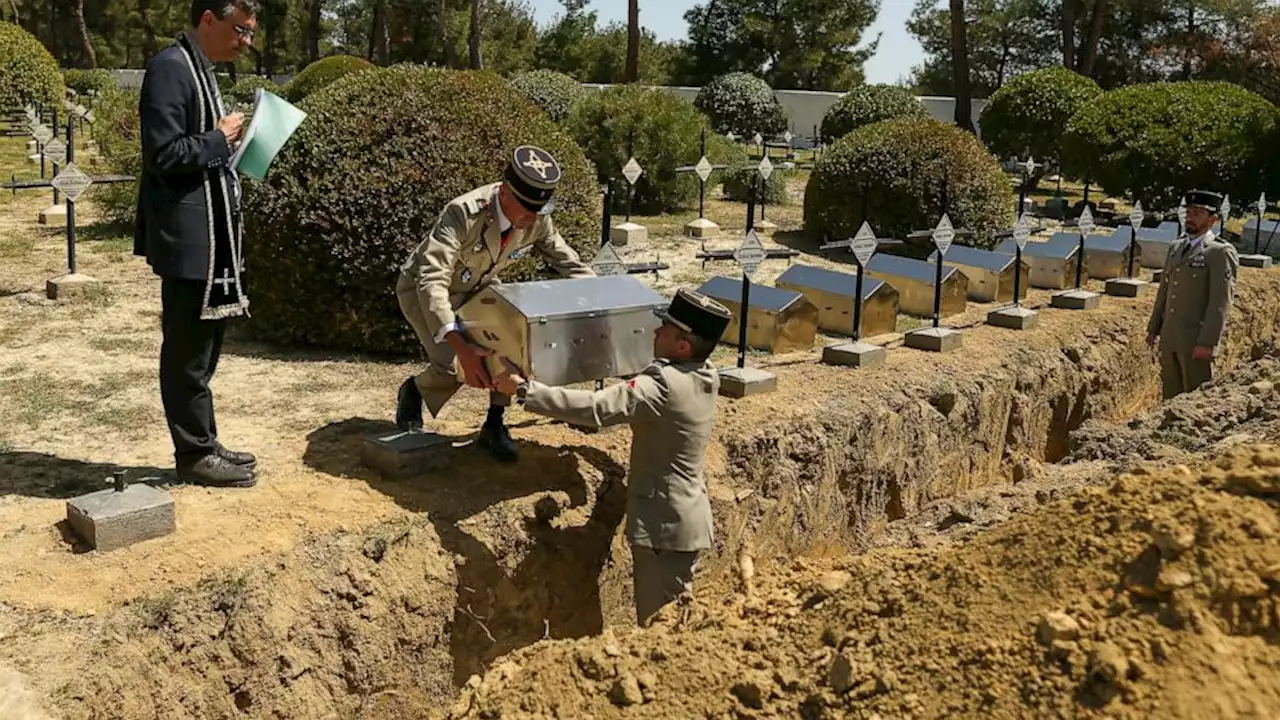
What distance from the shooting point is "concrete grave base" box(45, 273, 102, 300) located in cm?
866

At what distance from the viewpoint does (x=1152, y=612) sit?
292cm

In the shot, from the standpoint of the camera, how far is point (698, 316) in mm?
4391

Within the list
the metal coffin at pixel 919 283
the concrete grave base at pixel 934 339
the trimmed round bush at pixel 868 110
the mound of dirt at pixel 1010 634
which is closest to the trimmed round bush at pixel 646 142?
the metal coffin at pixel 919 283

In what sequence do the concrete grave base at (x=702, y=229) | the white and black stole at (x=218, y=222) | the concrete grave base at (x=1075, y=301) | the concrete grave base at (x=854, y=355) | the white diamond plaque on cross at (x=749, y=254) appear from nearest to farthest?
the white and black stole at (x=218, y=222), the white diamond plaque on cross at (x=749, y=254), the concrete grave base at (x=854, y=355), the concrete grave base at (x=1075, y=301), the concrete grave base at (x=702, y=229)

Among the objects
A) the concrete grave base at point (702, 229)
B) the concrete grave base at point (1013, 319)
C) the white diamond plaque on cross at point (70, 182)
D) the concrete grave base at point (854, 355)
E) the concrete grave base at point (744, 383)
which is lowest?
the concrete grave base at point (744, 383)

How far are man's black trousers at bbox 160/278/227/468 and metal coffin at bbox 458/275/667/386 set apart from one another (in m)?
1.05

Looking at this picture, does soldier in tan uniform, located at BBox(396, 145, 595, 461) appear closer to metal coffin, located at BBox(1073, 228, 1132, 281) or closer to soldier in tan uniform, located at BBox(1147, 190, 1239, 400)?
soldier in tan uniform, located at BBox(1147, 190, 1239, 400)

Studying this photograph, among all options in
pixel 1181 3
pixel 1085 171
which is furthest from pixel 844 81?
pixel 1085 171

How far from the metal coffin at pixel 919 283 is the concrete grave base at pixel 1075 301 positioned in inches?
30.6

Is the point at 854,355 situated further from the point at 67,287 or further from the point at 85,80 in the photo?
the point at 85,80

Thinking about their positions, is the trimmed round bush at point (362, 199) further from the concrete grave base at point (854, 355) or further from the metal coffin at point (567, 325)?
the metal coffin at point (567, 325)

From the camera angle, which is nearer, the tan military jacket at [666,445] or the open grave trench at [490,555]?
the open grave trench at [490,555]

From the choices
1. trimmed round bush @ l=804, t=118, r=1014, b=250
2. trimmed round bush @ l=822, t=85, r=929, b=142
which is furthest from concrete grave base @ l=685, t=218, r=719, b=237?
trimmed round bush @ l=822, t=85, r=929, b=142

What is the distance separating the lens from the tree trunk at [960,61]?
26.5m
